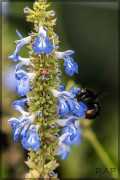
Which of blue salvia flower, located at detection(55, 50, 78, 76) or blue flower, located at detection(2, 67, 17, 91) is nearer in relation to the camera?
blue salvia flower, located at detection(55, 50, 78, 76)

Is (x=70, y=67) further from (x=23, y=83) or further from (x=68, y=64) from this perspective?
(x=23, y=83)

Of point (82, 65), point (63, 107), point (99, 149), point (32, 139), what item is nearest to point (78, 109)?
point (63, 107)

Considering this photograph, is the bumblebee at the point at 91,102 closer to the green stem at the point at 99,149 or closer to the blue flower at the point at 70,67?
the blue flower at the point at 70,67

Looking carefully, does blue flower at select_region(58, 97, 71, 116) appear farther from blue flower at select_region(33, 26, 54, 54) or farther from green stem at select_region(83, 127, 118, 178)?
green stem at select_region(83, 127, 118, 178)

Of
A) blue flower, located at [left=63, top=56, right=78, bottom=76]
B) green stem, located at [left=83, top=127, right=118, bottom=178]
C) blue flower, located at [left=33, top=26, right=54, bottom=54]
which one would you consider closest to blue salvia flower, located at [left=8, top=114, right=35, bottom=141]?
blue flower, located at [left=63, top=56, right=78, bottom=76]

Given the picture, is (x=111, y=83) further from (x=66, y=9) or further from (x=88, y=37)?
(x=66, y=9)

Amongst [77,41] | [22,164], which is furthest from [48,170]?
[77,41]
